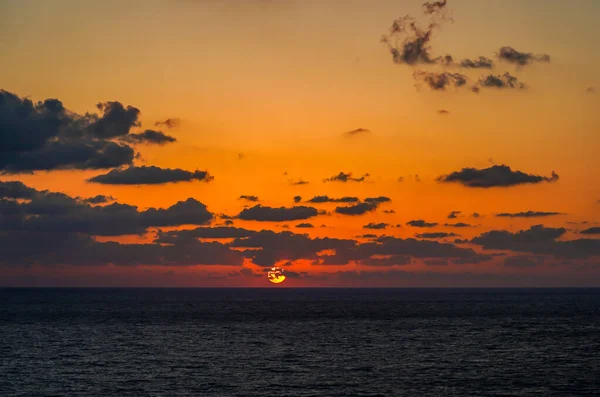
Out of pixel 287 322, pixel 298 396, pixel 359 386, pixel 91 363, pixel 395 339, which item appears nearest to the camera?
pixel 298 396

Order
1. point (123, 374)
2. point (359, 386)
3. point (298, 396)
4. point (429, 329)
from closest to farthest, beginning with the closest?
1. point (298, 396)
2. point (359, 386)
3. point (123, 374)
4. point (429, 329)

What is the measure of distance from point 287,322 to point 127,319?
46421mm

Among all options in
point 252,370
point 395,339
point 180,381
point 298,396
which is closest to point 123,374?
point 180,381

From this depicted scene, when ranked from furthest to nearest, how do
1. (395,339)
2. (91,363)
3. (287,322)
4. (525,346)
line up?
(287,322)
(395,339)
(525,346)
(91,363)

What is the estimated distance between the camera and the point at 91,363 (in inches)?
3905

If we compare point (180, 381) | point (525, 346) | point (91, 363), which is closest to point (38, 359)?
point (91, 363)

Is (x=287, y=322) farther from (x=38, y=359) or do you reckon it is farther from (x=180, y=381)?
(x=180, y=381)

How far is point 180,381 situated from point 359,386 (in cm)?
2206

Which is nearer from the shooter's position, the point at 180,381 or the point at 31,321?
the point at 180,381

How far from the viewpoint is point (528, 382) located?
8319 centimetres

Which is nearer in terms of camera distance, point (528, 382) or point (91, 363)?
point (528, 382)

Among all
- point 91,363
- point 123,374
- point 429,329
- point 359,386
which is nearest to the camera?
point 359,386

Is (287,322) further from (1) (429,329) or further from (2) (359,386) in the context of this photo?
(2) (359,386)

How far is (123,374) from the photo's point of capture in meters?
89.9
